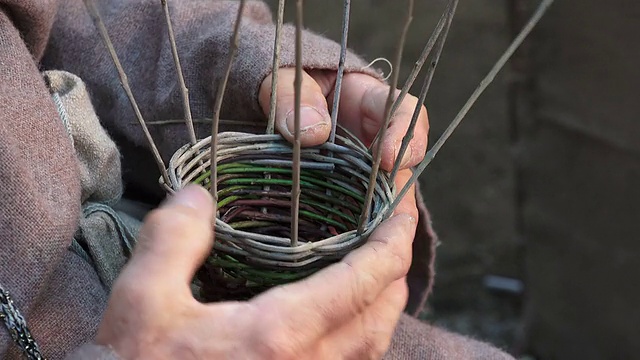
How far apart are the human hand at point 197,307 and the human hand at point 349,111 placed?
0.15 meters

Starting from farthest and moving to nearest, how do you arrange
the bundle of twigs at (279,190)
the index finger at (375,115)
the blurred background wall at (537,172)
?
the blurred background wall at (537,172)
the index finger at (375,115)
the bundle of twigs at (279,190)

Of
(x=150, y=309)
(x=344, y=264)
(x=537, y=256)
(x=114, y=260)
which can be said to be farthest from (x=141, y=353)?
(x=537, y=256)

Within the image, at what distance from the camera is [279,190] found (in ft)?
1.98

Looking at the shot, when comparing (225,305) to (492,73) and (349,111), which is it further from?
(349,111)

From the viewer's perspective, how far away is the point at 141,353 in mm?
402

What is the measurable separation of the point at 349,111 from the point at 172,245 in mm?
335

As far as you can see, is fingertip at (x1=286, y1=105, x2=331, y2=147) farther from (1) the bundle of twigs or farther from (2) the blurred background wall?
(2) the blurred background wall

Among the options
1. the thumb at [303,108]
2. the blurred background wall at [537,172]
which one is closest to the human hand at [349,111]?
the thumb at [303,108]

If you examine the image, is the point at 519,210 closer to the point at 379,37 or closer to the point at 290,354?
the point at 379,37

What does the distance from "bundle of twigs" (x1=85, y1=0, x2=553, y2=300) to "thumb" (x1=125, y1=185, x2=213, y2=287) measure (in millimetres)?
63

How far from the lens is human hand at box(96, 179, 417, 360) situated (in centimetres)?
40

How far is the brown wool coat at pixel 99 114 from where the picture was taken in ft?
1.76

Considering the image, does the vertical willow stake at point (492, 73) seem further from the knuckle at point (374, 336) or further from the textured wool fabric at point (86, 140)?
the textured wool fabric at point (86, 140)

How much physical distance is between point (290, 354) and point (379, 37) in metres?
1.18
